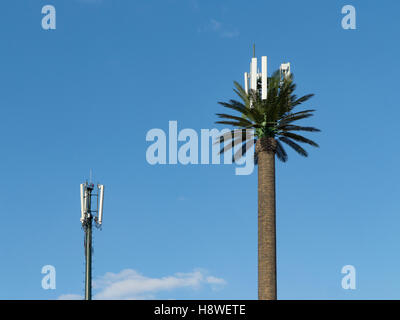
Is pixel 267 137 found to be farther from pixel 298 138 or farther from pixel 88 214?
pixel 88 214

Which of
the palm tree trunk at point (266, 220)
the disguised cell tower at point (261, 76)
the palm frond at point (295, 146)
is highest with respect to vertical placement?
the disguised cell tower at point (261, 76)

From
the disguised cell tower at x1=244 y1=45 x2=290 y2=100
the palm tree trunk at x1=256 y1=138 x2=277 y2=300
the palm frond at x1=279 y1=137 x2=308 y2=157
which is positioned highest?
the disguised cell tower at x1=244 y1=45 x2=290 y2=100

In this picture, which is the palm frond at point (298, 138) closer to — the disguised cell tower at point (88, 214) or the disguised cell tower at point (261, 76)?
the disguised cell tower at point (261, 76)

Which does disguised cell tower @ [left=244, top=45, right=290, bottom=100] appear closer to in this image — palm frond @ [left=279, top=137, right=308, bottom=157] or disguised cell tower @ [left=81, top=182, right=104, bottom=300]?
palm frond @ [left=279, top=137, right=308, bottom=157]

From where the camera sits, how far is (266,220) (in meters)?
44.7

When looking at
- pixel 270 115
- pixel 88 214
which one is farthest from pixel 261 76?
pixel 88 214

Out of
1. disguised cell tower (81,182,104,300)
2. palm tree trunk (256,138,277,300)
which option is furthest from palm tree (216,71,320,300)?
disguised cell tower (81,182,104,300)

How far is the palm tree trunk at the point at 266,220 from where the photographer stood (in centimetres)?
4359

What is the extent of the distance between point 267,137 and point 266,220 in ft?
20.0

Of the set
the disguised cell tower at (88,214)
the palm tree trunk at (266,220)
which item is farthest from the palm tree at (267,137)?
the disguised cell tower at (88,214)

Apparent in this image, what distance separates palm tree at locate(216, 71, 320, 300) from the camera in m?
44.0

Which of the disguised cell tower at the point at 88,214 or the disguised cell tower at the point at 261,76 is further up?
the disguised cell tower at the point at 261,76
